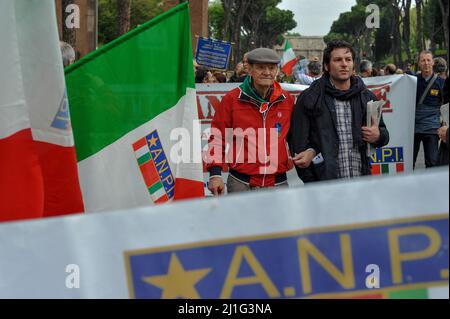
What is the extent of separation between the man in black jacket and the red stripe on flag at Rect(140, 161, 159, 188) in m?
0.82

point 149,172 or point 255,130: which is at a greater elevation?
point 255,130

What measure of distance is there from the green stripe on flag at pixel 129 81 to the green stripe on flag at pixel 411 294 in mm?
2831

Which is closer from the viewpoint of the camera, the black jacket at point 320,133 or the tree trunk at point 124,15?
the black jacket at point 320,133

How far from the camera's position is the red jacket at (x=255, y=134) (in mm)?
4836

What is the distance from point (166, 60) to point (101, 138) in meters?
0.60

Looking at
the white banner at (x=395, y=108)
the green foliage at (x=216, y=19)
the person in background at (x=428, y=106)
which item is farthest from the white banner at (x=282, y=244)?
the green foliage at (x=216, y=19)

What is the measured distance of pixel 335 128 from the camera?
4648mm

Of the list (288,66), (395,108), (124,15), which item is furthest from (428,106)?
(288,66)

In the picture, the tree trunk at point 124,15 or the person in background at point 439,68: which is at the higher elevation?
the tree trunk at point 124,15

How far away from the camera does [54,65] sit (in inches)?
148

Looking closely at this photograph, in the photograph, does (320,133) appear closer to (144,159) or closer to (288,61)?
(144,159)

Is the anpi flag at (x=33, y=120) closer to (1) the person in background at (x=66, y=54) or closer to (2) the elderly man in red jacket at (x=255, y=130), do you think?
(2) the elderly man in red jacket at (x=255, y=130)

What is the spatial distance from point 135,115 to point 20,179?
1.16 meters
